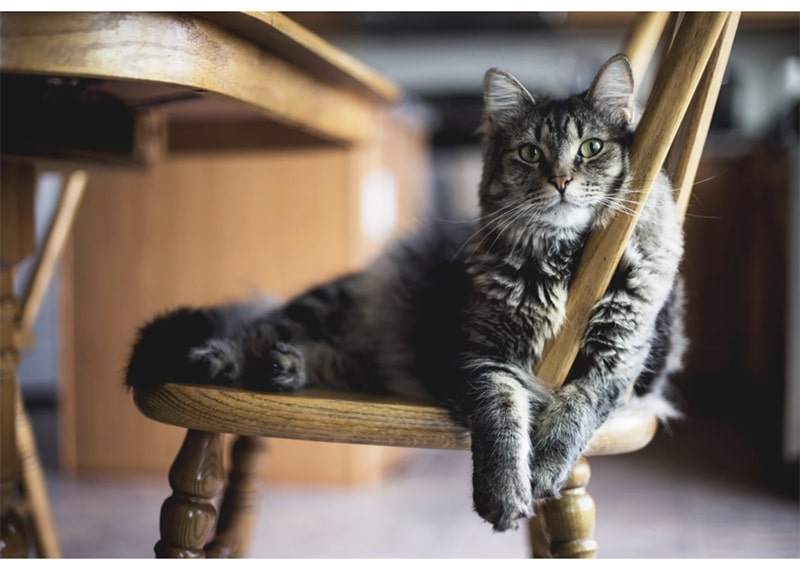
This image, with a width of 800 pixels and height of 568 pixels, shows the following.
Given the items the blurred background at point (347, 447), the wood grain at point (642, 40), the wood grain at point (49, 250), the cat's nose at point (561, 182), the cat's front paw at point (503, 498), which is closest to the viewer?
the cat's front paw at point (503, 498)

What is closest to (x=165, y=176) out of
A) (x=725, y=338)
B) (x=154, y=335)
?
(x=154, y=335)

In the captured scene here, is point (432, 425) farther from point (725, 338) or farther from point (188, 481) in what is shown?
point (725, 338)

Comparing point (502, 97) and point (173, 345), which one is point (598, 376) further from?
point (173, 345)

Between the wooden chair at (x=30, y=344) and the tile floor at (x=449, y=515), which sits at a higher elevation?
the wooden chair at (x=30, y=344)

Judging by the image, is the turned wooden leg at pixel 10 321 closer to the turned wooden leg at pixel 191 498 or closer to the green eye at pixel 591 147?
the turned wooden leg at pixel 191 498

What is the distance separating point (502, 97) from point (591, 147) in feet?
0.45

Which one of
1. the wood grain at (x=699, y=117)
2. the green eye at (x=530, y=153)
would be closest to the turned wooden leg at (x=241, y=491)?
the green eye at (x=530, y=153)

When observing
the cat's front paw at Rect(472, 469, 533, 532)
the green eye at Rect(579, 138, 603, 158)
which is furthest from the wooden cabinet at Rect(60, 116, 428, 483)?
the cat's front paw at Rect(472, 469, 533, 532)

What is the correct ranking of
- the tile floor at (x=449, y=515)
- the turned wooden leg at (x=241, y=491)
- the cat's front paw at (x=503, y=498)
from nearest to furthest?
the cat's front paw at (x=503, y=498)
the turned wooden leg at (x=241, y=491)
the tile floor at (x=449, y=515)

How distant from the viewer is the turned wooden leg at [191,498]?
0.89 meters

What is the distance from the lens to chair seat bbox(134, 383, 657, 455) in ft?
2.63

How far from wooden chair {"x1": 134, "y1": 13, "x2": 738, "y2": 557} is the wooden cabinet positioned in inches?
57.3

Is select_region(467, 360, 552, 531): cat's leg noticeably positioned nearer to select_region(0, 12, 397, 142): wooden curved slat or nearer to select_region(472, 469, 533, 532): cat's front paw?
select_region(472, 469, 533, 532): cat's front paw

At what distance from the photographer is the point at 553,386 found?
83 cm
